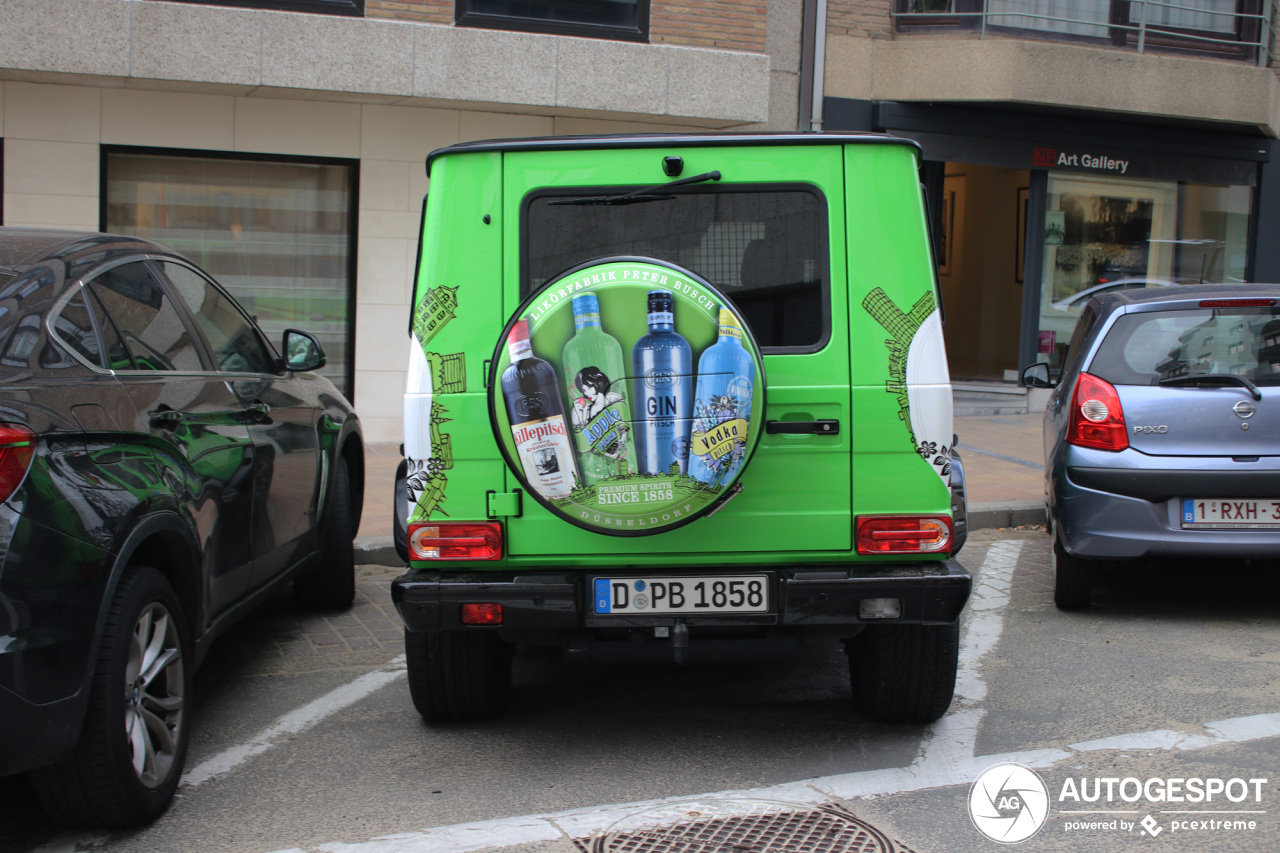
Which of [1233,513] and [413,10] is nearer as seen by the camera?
[1233,513]

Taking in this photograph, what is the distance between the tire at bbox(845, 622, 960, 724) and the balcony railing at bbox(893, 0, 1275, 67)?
35.0 feet

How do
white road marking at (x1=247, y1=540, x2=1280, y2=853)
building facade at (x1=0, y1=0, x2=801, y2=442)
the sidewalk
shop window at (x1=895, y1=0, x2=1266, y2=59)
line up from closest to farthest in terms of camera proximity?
white road marking at (x1=247, y1=540, x2=1280, y2=853) < the sidewalk < building facade at (x1=0, y1=0, x2=801, y2=442) < shop window at (x1=895, y1=0, x2=1266, y2=59)

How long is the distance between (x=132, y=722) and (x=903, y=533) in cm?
229

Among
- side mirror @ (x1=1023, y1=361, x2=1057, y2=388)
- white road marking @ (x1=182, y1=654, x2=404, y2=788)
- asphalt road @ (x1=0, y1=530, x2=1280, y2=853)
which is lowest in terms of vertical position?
white road marking @ (x1=182, y1=654, x2=404, y2=788)

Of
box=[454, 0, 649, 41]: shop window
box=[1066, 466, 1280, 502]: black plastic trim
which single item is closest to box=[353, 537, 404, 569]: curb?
box=[1066, 466, 1280, 502]: black plastic trim

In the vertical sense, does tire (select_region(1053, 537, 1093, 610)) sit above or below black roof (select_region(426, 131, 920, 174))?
below

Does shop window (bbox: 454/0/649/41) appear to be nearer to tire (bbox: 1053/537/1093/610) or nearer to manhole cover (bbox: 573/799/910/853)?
tire (bbox: 1053/537/1093/610)

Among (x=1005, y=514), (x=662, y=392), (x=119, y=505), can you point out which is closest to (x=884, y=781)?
(x=662, y=392)

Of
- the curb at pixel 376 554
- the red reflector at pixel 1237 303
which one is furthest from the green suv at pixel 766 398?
the curb at pixel 376 554

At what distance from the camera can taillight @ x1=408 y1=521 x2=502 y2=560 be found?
3.78 m

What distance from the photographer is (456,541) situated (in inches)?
149

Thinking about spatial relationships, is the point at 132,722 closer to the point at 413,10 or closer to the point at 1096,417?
the point at 1096,417

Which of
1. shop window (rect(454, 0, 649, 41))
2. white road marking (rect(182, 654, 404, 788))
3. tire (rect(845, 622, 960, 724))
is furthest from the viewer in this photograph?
shop window (rect(454, 0, 649, 41))

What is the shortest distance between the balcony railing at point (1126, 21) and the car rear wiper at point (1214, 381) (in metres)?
8.54
